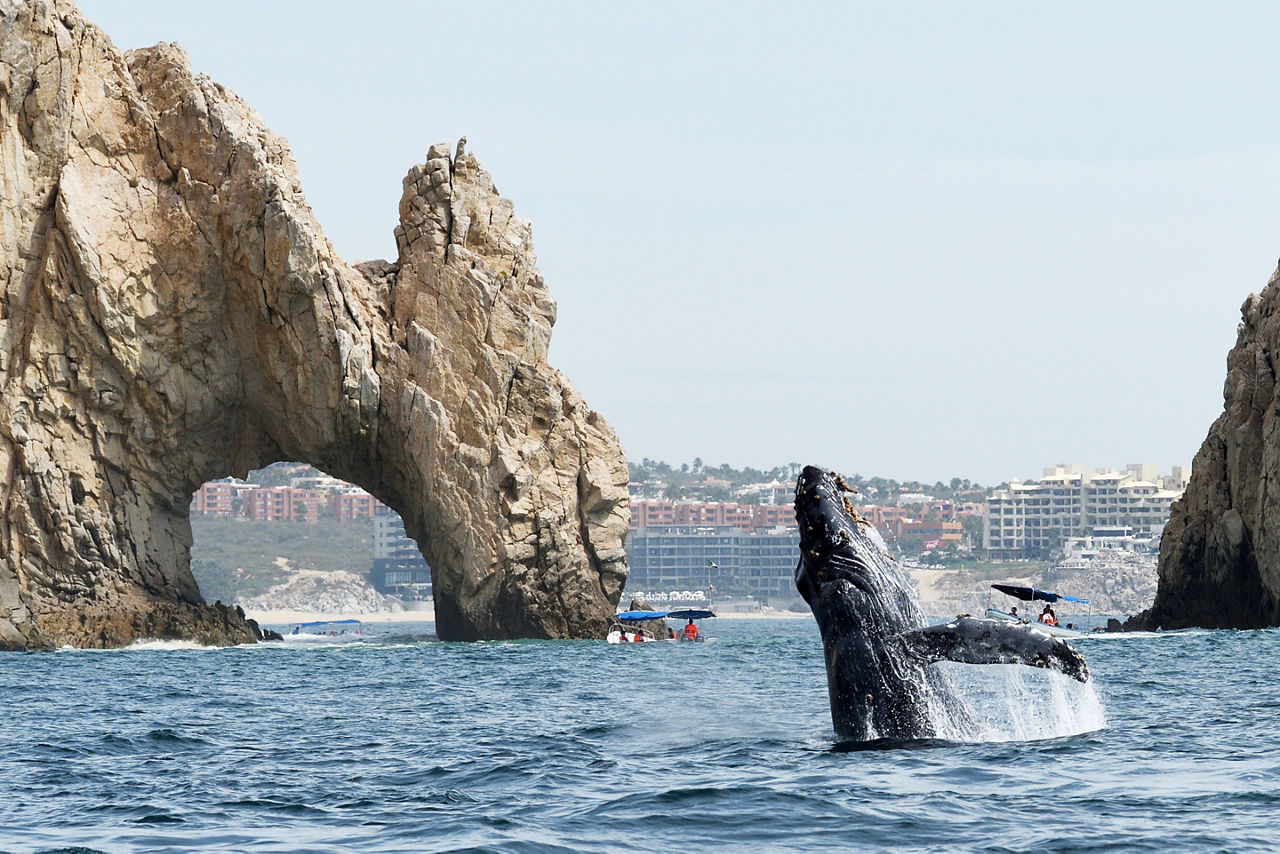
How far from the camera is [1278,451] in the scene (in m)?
51.7

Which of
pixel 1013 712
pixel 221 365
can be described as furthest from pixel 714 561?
pixel 1013 712

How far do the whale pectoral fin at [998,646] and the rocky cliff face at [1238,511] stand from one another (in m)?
42.6

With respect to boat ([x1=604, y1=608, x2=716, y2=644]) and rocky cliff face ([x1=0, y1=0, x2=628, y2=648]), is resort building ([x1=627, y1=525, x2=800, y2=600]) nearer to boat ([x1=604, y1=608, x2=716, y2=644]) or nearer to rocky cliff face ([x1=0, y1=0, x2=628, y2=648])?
boat ([x1=604, y1=608, x2=716, y2=644])

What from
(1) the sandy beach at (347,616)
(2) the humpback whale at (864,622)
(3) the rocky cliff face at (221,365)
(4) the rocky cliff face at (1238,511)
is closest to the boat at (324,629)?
(3) the rocky cliff face at (221,365)

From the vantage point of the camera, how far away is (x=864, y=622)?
13312 millimetres

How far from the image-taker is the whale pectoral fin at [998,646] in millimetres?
12023

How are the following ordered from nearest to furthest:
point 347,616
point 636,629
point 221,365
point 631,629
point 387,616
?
point 221,365
point 631,629
point 636,629
point 347,616
point 387,616

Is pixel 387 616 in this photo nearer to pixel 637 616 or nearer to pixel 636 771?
pixel 637 616

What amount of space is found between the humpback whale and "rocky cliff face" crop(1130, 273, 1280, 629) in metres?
41.7

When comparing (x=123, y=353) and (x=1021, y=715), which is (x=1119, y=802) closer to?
(x=1021, y=715)

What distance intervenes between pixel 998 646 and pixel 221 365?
139ft

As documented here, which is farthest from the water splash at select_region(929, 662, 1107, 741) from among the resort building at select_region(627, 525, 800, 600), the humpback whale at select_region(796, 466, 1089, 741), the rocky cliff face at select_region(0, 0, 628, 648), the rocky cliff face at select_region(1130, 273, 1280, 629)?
the resort building at select_region(627, 525, 800, 600)

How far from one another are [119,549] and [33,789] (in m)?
36.8

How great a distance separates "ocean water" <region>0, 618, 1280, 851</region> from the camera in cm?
1114
